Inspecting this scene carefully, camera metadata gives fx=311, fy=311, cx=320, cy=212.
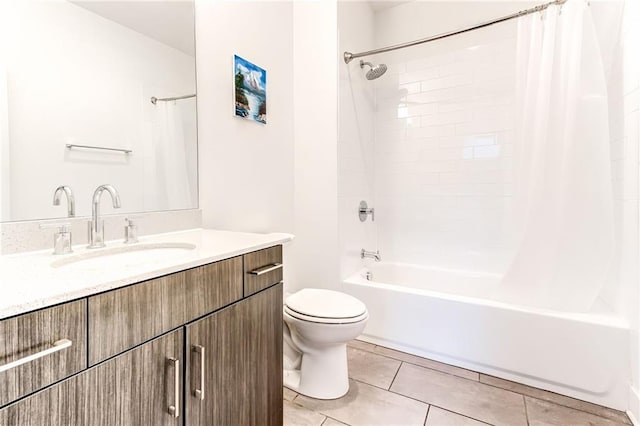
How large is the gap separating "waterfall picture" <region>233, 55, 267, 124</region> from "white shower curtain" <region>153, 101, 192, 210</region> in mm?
364

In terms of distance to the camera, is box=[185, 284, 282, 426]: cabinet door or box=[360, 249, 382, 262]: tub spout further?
box=[360, 249, 382, 262]: tub spout

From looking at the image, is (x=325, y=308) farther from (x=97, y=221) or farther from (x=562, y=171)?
(x=562, y=171)

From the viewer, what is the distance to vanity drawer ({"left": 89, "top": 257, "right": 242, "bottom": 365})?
25.2 inches

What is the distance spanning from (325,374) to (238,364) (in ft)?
2.28

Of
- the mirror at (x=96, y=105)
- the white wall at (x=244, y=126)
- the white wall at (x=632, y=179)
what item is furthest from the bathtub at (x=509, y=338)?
the mirror at (x=96, y=105)

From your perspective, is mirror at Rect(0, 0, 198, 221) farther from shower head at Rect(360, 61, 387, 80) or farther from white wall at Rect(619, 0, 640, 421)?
white wall at Rect(619, 0, 640, 421)

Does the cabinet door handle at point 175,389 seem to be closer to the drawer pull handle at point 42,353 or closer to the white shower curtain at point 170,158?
the drawer pull handle at point 42,353

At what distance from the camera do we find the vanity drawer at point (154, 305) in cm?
64

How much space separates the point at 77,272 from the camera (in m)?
0.71

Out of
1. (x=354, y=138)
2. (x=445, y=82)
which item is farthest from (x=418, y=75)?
(x=354, y=138)

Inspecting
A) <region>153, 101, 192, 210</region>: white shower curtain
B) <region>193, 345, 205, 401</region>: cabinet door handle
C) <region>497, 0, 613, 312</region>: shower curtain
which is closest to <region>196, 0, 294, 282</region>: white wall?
<region>153, 101, 192, 210</region>: white shower curtain

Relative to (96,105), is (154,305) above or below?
below

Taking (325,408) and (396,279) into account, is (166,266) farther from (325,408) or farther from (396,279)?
(396,279)

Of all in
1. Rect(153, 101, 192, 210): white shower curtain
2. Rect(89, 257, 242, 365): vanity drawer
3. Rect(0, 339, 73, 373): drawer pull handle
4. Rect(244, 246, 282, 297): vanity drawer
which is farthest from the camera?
Rect(153, 101, 192, 210): white shower curtain
